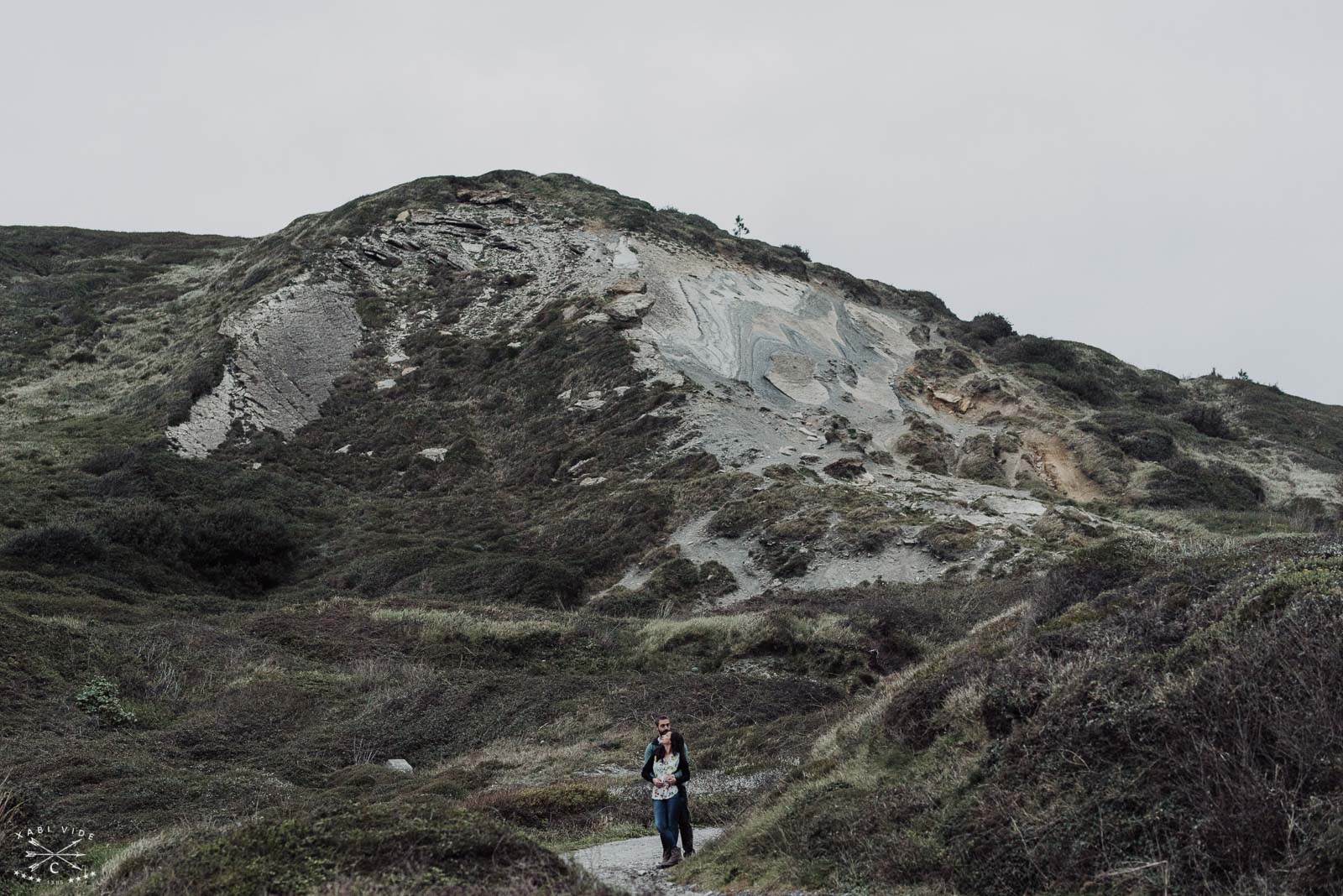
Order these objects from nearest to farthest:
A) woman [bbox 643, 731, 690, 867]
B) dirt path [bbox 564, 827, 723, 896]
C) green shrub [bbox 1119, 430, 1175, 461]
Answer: dirt path [bbox 564, 827, 723, 896] → woman [bbox 643, 731, 690, 867] → green shrub [bbox 1119, 430, 1175, 461]

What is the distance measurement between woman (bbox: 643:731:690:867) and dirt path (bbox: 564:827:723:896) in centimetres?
22

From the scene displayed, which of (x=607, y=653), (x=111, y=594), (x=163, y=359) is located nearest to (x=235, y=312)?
(x=163, y=359)

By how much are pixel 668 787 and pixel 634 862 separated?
0.71 meters

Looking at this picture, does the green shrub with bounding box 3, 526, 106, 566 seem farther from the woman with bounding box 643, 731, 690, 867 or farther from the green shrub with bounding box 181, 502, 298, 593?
the woman with bounding box 643, 731, 690, 867

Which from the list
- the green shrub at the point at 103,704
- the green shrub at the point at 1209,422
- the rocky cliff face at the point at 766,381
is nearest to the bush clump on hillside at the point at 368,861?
the green shrub at the point at 103,704

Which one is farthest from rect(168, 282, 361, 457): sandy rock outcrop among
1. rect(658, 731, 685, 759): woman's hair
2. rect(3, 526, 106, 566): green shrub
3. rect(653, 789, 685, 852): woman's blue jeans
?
rect(653, 789, 685, 852): woman's blue jeans

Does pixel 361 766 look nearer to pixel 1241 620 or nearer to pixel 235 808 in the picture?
pixel 235 808

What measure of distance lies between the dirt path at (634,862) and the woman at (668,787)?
0.22m

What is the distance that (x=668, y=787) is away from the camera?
8711mm

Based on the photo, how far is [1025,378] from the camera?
181ft

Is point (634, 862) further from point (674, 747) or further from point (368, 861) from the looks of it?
point (368, 861)

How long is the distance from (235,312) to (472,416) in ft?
53.9

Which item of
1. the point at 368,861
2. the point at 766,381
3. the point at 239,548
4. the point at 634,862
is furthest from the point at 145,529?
the point at 368,861

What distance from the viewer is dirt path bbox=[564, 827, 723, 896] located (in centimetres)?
733
